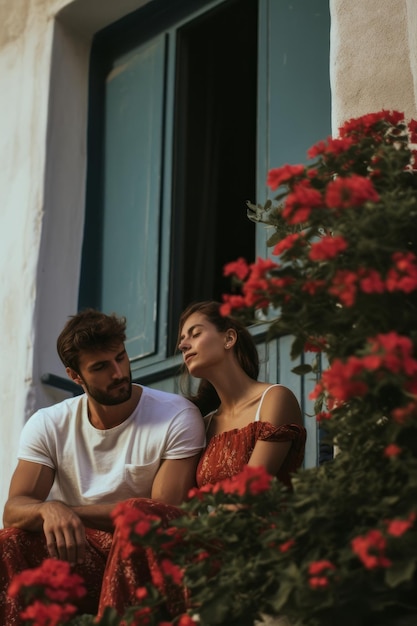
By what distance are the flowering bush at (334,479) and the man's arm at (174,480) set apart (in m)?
0.96

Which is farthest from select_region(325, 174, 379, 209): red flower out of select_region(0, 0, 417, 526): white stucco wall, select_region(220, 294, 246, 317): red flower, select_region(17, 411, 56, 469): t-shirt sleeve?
select_region(0, 0, 417, 526): white stucco wall

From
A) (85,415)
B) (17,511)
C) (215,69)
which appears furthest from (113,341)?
(215,69)

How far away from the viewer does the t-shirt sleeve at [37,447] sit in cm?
406

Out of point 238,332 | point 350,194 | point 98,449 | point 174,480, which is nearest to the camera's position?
point 350,194

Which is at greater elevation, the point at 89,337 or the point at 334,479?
the point at 89,337

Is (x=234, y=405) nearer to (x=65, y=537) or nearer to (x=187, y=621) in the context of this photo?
(x=65, y=537)

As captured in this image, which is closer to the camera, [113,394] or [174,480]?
[174,480]

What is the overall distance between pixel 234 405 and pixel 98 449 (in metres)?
0.47

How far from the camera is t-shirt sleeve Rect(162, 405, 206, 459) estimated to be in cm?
393

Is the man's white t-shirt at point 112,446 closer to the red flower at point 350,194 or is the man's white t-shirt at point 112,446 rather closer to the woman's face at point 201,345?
the woman's face at point 201,345

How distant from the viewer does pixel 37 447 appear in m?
4.08

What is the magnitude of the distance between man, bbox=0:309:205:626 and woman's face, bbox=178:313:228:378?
136 millimetres

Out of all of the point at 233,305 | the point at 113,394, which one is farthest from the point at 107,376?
the point at 233,305

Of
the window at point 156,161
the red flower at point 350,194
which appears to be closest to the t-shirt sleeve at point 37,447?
the window at point 156,161
